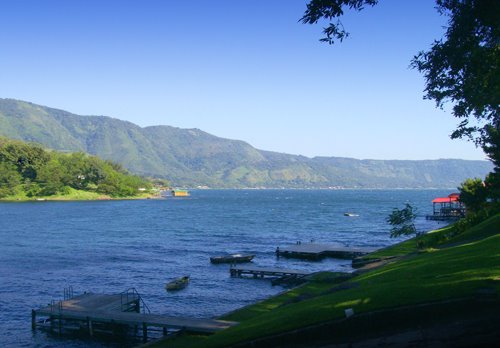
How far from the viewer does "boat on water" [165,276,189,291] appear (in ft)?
184

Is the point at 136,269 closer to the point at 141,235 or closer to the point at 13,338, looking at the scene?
the point at 13,338

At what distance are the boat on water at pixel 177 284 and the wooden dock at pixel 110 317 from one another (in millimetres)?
7631

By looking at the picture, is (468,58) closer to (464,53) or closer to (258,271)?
(464,53)

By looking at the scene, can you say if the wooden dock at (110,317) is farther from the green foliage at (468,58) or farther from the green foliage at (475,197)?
the green foliage at (475,197)

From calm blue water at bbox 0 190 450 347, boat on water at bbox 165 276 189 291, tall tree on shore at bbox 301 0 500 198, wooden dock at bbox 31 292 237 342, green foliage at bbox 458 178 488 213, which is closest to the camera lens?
tall tree on shore at bbox 301 0 500 198

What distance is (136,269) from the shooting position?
6894 cm

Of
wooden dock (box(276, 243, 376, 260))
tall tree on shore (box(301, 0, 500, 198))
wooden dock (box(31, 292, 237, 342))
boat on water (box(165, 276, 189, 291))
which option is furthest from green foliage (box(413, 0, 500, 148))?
wooden dock (box(276, 243, 376, 260))

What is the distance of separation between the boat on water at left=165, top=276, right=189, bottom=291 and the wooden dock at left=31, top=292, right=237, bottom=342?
7.63 metres

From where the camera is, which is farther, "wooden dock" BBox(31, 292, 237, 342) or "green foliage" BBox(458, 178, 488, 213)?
"green foliage" BBox(458, 178, 488, 213)

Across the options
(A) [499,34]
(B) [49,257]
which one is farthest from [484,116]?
(B) [49,257]

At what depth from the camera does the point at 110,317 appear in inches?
1550

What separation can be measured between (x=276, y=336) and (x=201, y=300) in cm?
3075

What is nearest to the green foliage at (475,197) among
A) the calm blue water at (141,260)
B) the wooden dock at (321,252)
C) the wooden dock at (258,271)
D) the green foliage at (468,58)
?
the calm blue water at (141,260)

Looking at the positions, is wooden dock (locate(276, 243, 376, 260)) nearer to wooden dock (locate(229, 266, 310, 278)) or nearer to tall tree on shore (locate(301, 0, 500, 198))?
wooden dock (locate(229, 266, 310, 278))
